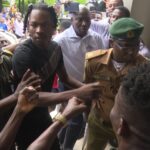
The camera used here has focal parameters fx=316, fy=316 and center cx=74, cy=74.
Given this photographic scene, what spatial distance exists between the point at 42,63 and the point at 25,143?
57 cm

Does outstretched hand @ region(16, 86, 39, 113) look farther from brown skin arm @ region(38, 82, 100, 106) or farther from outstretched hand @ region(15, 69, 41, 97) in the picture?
brown skin arm @ region(38, 82, 100, 106)

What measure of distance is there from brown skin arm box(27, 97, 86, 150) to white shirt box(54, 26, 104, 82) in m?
1.53

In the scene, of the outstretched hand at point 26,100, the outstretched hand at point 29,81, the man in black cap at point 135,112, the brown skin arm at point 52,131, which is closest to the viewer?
the man in black cap at point 135,112

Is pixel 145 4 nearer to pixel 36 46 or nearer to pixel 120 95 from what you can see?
pixel 36 46

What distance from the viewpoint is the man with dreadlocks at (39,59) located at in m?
2.06

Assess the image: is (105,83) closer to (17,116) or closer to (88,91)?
(88,91)

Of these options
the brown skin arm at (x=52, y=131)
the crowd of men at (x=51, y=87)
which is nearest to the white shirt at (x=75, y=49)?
the crowd of men at (x=51, y=87)

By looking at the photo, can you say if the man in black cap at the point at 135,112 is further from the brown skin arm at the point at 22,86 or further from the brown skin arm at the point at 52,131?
the brown skin arm at the point at 22,86

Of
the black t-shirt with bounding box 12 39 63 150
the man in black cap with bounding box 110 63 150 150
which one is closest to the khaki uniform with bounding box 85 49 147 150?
the black t-shirt with bounding box 12 39 63 150

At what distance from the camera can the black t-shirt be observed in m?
2.04

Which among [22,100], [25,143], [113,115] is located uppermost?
[113,115]

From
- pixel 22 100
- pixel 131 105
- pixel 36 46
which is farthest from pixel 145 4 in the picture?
pixel 131 105

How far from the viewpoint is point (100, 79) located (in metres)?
2.44

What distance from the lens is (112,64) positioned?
2.43 m
